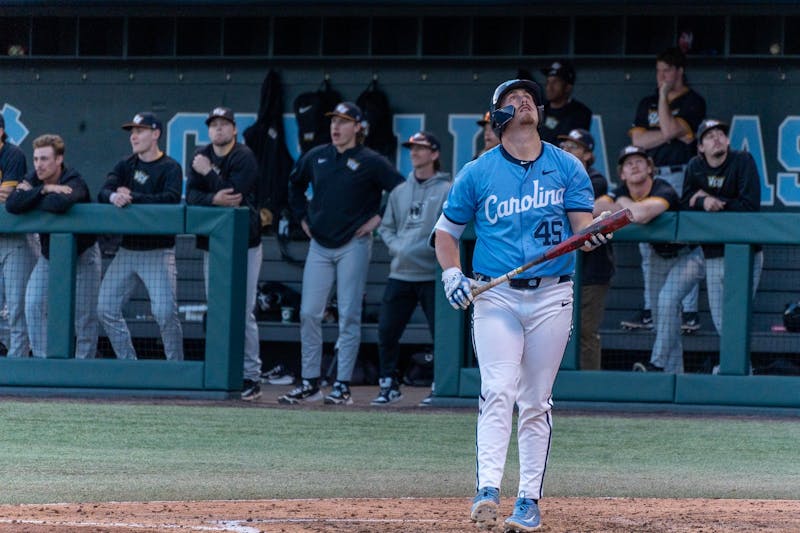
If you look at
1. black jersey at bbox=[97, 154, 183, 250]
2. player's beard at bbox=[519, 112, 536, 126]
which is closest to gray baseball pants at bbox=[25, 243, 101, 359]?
black jersey at bbox=[97, 154, 183, 250]

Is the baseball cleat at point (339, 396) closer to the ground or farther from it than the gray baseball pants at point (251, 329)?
closer to the ground

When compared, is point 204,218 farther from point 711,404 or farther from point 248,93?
point 711,404

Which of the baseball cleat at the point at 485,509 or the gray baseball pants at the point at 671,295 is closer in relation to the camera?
the baseball cleat at the point at 485,509

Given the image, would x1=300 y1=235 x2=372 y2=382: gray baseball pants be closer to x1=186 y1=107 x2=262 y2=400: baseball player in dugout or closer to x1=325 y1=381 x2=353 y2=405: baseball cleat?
x1=325 y1=381 x2=353 y2=405: baseball cleat

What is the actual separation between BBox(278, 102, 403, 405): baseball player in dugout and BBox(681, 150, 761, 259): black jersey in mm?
2067

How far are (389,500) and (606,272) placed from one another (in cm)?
389

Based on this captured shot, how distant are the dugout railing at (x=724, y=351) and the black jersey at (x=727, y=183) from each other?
15 cm

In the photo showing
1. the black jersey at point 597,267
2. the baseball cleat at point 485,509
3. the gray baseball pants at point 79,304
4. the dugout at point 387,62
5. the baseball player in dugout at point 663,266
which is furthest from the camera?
the dugout at point 387,62

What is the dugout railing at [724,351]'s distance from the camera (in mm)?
9398

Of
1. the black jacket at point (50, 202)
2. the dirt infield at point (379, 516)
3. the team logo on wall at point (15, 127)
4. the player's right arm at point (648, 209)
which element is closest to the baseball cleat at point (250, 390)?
the black jacket at point (50, 202)

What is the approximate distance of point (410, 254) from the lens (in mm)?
9961

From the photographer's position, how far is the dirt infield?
545 centimetres

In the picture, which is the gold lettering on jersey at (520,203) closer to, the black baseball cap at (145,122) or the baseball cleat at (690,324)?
the baseball cleat at (690,324)

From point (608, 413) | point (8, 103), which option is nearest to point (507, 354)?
point (608, 413)
